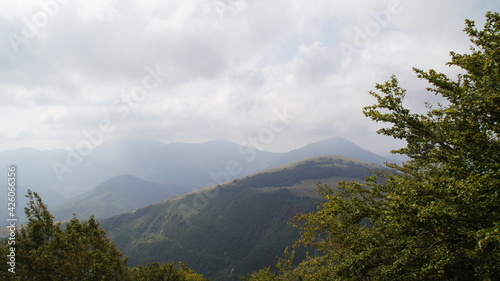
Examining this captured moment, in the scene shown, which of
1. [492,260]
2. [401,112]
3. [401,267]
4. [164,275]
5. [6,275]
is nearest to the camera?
[492,260]

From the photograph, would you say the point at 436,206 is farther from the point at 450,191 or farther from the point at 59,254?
the point at 59,254

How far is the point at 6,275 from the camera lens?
650 inches

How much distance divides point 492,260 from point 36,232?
26.3 m

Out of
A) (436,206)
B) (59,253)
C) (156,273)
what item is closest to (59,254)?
(59,253)

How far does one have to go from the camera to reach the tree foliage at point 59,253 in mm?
16375

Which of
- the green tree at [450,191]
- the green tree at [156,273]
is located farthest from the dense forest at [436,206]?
the green tree at [156,273]

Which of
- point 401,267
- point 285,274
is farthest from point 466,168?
point 285,274

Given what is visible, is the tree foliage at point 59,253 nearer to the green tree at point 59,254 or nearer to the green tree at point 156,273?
the green tree at point 59,254

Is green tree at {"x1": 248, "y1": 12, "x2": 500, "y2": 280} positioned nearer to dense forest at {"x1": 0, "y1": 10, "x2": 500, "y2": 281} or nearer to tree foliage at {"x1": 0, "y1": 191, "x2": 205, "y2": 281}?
dense forest at {"x1": 0, "y1": 10, "x2": 500, "y2": 281}

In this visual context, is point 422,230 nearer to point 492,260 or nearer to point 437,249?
point 437,249

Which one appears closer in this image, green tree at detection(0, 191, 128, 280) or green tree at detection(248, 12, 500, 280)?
green tree at detection(248, 12, 500, 280)

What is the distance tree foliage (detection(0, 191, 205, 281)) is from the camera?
16375 mm

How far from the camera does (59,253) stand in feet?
56.5

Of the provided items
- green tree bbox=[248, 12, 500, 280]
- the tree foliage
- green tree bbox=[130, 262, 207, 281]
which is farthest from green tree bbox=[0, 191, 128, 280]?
green tree bbox=[248, 12, 500, 280]
